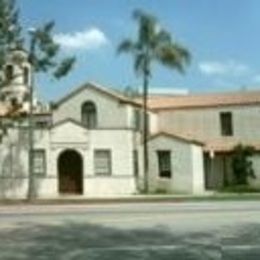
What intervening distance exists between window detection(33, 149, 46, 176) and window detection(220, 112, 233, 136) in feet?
47.9

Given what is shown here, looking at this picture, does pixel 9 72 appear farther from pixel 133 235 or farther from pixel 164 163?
pixel 133 235

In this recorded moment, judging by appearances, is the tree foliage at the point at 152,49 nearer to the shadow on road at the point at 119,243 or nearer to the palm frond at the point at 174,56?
the palm frond at the point at 174,56

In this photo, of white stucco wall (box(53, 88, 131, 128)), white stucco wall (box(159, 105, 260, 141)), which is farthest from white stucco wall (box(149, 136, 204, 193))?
white stucco wall (box(159, 105, 260, 141))

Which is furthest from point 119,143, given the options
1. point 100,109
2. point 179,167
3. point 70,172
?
point 100,109

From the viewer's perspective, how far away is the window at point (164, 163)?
5975cm

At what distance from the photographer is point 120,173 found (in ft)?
186

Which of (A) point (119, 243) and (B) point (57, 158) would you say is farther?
(B) point (57, 158)

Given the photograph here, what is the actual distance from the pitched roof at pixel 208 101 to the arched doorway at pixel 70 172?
450 inches

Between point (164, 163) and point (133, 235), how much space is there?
37.7 m

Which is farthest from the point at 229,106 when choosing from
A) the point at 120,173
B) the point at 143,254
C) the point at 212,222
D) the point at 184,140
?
the point at 143,254

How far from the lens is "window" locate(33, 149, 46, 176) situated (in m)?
56.4

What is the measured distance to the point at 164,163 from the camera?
60188 millimetres

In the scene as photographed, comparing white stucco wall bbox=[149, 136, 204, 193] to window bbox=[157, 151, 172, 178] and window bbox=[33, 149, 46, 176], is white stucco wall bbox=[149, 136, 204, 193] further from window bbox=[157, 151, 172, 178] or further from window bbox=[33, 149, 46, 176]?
window bbox=[33, 149, 46, 176]

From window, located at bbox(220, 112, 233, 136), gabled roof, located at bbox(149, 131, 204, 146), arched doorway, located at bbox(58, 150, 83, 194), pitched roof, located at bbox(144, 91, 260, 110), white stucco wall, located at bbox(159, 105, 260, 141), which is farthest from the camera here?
window, located at bbox(220, 112, 233, 136)
